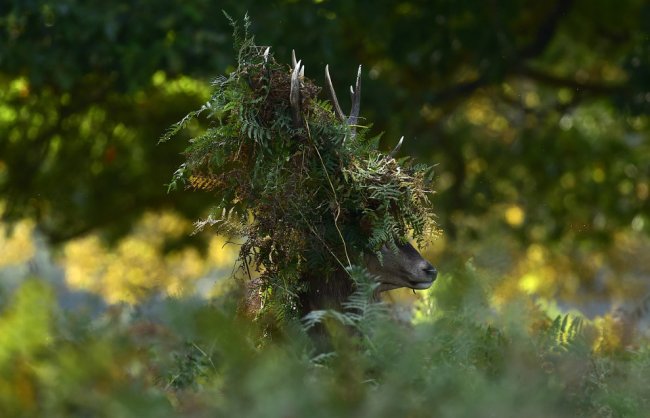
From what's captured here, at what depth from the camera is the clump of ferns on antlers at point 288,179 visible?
3842 millimetres

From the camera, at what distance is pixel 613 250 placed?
17.6 metres

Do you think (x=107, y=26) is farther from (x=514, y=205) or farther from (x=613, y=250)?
(x=613, y=250)

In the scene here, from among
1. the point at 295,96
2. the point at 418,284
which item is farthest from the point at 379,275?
the point at 295,96

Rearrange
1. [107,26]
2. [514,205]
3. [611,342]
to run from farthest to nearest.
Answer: [514,205] < [107,26] < [611,342]

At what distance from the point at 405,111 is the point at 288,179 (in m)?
9.51

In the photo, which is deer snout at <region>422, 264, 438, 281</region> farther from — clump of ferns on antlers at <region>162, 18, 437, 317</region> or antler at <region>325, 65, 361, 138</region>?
antler at <region>325, 65, 361, 138</region>

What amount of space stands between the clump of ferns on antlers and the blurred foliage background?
271 inches

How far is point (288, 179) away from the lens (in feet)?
12.5

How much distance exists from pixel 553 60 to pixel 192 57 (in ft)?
25.6

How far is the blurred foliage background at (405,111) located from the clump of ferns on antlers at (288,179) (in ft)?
22.5

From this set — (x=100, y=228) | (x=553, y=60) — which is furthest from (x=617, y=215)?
(x=100, y=228)

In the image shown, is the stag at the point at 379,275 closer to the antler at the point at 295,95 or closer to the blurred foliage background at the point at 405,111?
the antler at the point at 295,95

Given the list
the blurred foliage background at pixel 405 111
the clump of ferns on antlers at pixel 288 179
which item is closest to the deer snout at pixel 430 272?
the clump of ferns on antlers at pixel 288 179

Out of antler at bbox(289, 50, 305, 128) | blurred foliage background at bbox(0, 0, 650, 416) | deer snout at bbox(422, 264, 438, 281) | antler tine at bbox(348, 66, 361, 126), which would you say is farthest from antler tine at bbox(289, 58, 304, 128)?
blurred foliage background at bbox(0, 0, 650, 416)
